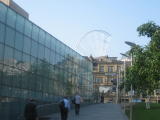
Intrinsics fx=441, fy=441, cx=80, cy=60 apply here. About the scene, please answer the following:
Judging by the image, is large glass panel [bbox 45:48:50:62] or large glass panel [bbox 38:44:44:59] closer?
large glass panel [bbox 38:44:44:59]

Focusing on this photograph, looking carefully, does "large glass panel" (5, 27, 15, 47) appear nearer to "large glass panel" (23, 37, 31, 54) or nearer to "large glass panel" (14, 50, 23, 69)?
"large glass panel" (14, 50, 23, 69)

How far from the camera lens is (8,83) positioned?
96.5 feet

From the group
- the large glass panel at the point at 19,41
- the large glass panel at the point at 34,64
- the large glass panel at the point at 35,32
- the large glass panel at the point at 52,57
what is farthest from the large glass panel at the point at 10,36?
the large glass panel at the point at 52,57

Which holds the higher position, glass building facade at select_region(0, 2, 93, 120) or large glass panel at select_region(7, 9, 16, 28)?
large glass panel at select_region(7, 9, 16, 28)

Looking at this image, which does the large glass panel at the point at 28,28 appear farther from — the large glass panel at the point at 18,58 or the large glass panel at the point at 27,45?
the large glass panel at the point at 18,58

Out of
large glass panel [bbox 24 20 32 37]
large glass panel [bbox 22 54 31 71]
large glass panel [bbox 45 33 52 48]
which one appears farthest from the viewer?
large glass panel [bbox 45 33 52 48]

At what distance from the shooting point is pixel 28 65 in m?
34.1

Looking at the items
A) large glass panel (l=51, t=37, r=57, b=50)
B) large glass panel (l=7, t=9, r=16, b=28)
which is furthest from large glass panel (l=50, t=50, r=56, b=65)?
large glass panel (l=7, t=9, r=16, b=28)

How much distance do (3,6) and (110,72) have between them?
427 ft

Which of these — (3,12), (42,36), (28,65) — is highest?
(42,36)

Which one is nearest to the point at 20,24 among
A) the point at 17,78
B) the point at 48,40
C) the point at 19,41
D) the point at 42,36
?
the point at 19,41

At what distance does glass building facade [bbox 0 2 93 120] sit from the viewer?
29.0 metres

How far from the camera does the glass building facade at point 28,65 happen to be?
2898cm

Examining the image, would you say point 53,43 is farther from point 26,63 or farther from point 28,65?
point 26,63
